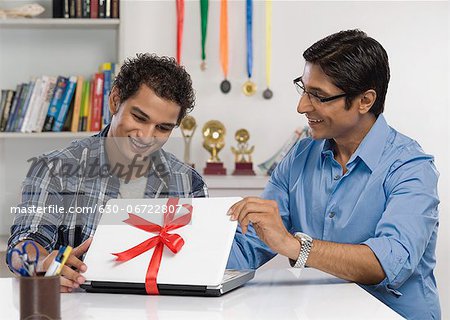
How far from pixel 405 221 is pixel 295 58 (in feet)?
6.52

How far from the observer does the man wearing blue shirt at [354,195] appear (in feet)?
6.05

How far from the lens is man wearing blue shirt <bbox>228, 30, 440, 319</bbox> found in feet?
6.05

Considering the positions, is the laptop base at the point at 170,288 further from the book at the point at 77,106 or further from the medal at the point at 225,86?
the medal at the point at 225,86

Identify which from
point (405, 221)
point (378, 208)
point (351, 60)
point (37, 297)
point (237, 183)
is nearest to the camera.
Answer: point (37, 297)

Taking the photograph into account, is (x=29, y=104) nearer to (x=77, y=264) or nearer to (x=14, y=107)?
(x=14, y=107)

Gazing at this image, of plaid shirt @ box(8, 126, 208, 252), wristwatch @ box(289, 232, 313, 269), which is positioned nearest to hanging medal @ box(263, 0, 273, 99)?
plaid shirt @ box(8, 126, 208, 252)

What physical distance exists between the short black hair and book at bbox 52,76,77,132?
1.61 metres

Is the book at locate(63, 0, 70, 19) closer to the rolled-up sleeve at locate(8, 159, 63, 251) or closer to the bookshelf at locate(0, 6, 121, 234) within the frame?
the bookshelf at locate(0, 6, 121, 234)

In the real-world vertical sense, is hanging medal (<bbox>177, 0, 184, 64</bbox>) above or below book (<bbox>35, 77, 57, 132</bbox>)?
above

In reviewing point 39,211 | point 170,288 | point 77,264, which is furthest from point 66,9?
point 170,288

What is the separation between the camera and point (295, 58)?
12.5 ft

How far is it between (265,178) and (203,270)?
1.93 m

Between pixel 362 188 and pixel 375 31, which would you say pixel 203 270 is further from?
pixel 375 31

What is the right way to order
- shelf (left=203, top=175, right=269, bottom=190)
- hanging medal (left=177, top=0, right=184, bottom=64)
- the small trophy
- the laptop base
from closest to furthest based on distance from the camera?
the laptop base
shelf (left=203, top=175, right=269, bottom=190)
the small trophy
hanging medal (left=177, top=0, right=184, bottom=64)
